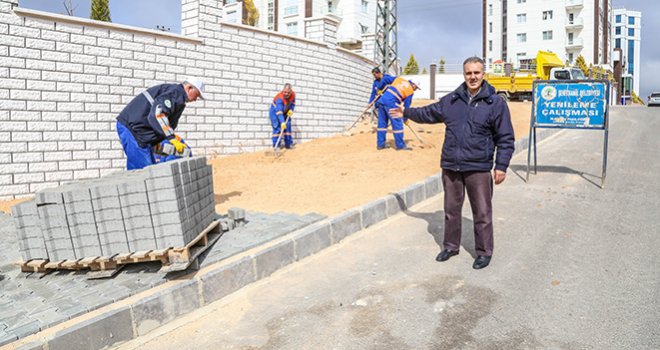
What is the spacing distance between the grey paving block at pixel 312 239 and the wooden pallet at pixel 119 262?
1.07 meters

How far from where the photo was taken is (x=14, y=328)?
319 centimetres

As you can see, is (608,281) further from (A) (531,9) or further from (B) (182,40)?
(A) (531,9)

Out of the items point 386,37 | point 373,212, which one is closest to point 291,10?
point 386,37

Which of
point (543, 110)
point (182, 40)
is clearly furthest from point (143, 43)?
point (543, 110)

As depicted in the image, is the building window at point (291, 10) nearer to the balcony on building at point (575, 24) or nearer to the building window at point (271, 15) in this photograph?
the building window at point (271, 15)

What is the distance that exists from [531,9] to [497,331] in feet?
193

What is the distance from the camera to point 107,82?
922 cm

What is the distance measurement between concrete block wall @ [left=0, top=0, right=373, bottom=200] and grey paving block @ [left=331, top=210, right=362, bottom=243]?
210 inches

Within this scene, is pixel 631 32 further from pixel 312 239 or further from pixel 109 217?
pixel 109 217

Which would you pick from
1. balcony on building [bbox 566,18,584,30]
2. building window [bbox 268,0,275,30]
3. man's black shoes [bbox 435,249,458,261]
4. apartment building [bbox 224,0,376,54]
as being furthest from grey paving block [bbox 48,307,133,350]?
balcony on building [bbox 566,18,584,30]

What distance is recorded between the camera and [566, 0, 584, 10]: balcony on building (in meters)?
52.1

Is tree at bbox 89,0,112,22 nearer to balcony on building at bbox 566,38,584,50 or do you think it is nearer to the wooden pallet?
the wooden pallet

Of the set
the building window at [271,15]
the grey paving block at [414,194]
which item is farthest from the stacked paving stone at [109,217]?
the building window at [271,15]

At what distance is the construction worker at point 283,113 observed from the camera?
12305mm
